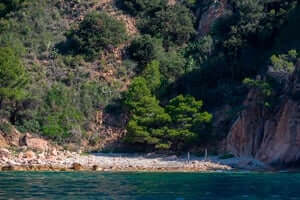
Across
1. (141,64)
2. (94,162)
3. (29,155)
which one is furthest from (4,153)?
(141,64)

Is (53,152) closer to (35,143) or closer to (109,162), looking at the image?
(35,143)

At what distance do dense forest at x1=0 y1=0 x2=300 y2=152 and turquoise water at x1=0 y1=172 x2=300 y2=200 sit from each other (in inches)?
538

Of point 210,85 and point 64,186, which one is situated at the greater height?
point 210,85

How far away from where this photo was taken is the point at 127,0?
7475cm

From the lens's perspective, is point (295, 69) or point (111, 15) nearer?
point (295, 69)

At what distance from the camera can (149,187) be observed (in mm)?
32844

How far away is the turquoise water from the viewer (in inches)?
1113

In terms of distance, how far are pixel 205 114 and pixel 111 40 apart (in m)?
17.9

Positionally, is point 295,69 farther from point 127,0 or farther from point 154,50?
point 127,0

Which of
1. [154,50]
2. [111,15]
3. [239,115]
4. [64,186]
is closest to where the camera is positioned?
[64,186]

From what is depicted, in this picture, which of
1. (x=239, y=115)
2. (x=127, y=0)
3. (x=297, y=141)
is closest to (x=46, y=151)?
(x=239, y=115)

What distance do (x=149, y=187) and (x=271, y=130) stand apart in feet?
62.7

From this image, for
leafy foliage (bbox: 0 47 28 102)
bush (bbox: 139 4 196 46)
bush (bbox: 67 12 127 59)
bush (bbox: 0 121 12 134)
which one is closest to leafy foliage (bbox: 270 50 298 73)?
bush (bbox: 139 4 196 46)

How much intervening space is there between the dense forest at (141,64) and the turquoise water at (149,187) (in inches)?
538
